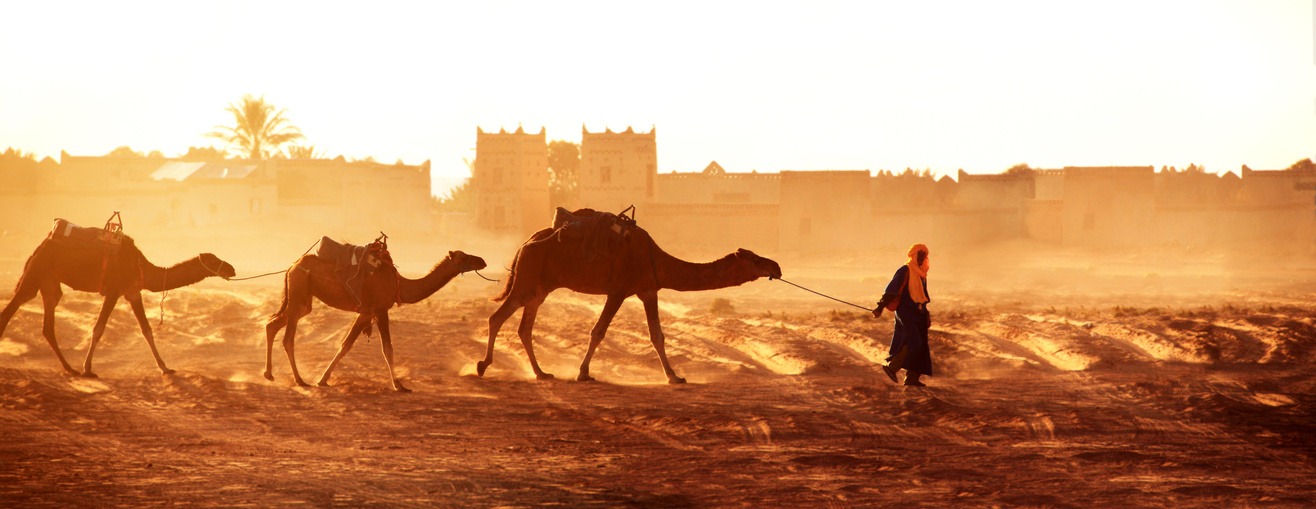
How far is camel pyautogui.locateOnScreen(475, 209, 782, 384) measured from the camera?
13602 mm

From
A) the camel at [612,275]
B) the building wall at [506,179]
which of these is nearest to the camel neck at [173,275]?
the camel at [612,275]

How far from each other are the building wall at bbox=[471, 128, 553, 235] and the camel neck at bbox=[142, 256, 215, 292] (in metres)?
41.7

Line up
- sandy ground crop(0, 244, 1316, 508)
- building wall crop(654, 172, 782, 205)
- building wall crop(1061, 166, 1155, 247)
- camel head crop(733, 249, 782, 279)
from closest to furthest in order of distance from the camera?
1. sandy ground crop(0, 244, 1316, 508)
2. camel head crop(733, 249, 782, 279)
3. building wall crop(1061, 166, 1155, 247)
4. building wall crop(654, 172, 782, 205)

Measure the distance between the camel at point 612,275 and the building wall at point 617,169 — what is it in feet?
126

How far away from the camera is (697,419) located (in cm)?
1141

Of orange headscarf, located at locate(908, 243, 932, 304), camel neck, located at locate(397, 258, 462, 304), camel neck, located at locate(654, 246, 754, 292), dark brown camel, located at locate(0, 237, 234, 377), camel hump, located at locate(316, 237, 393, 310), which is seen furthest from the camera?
dark brown camel, located at locate(0, 237, 234, 377)

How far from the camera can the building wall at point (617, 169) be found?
5281cm

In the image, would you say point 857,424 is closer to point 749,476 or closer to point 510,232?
point 749,476

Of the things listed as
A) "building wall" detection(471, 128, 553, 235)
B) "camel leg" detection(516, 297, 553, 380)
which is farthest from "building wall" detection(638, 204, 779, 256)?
"camel leg" detection(516, 297, 553, 380)

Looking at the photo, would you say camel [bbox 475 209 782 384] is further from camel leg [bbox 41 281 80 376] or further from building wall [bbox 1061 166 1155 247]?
building wall [bbox 1061 166 1155 247]

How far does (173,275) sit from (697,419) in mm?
7101

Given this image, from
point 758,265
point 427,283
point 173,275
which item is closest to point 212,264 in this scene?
point 173,275

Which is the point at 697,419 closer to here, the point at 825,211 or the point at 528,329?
the point at 528,329

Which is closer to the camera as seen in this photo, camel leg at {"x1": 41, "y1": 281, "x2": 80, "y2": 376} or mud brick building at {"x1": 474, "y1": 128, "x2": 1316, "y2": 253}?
camel leg at {"x1": 41, "y1": 281, "x2": 80, "y2": 376}
